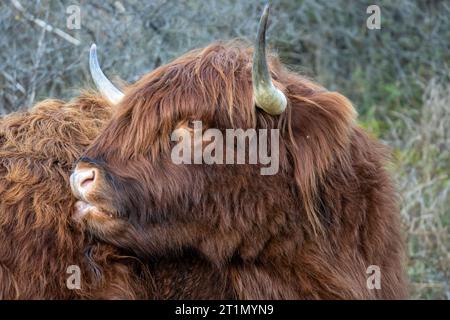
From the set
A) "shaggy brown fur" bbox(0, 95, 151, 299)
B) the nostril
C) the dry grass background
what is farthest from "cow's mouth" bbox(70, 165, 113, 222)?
the dry grass background

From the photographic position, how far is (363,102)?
9.91 metres

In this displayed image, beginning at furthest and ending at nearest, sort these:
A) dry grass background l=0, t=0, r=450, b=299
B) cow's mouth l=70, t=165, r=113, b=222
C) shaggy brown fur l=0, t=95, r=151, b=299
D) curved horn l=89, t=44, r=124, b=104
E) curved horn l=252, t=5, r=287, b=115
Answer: dry grass background l=0, t=0, r=450, b=299 < curved horn l=89, t=44, r=124, b=104 < shaggy brown fur l=0, t=95, r=151, b=299 < cow's mouth l=70, t=165, r=113, b=222 < curved horn l=252, t=5, r=287, b=115

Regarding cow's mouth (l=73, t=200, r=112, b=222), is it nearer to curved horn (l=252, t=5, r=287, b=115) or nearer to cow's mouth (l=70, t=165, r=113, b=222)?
cow's mouth (l=70, t=165, r=113, b=222)

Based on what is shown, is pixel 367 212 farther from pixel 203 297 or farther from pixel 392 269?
pixel 203 297

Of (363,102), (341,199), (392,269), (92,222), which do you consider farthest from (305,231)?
(363,102)

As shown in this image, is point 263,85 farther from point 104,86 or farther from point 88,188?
point 104,86

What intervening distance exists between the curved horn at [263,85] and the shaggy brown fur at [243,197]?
0.24 ft

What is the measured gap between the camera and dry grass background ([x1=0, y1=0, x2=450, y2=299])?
7.04m

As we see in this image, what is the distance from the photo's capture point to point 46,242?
4324mm

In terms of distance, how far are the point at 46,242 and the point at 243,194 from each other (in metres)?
0.97

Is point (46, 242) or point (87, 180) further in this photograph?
point (46, 242)

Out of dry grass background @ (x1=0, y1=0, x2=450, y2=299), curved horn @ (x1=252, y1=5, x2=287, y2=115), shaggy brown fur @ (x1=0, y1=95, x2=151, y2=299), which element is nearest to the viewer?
curved horn @ (x1=252, y1=5, x2=287, y2=115)

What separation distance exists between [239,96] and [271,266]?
0.81m

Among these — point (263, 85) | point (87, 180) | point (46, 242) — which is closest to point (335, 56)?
point (263, 85)
